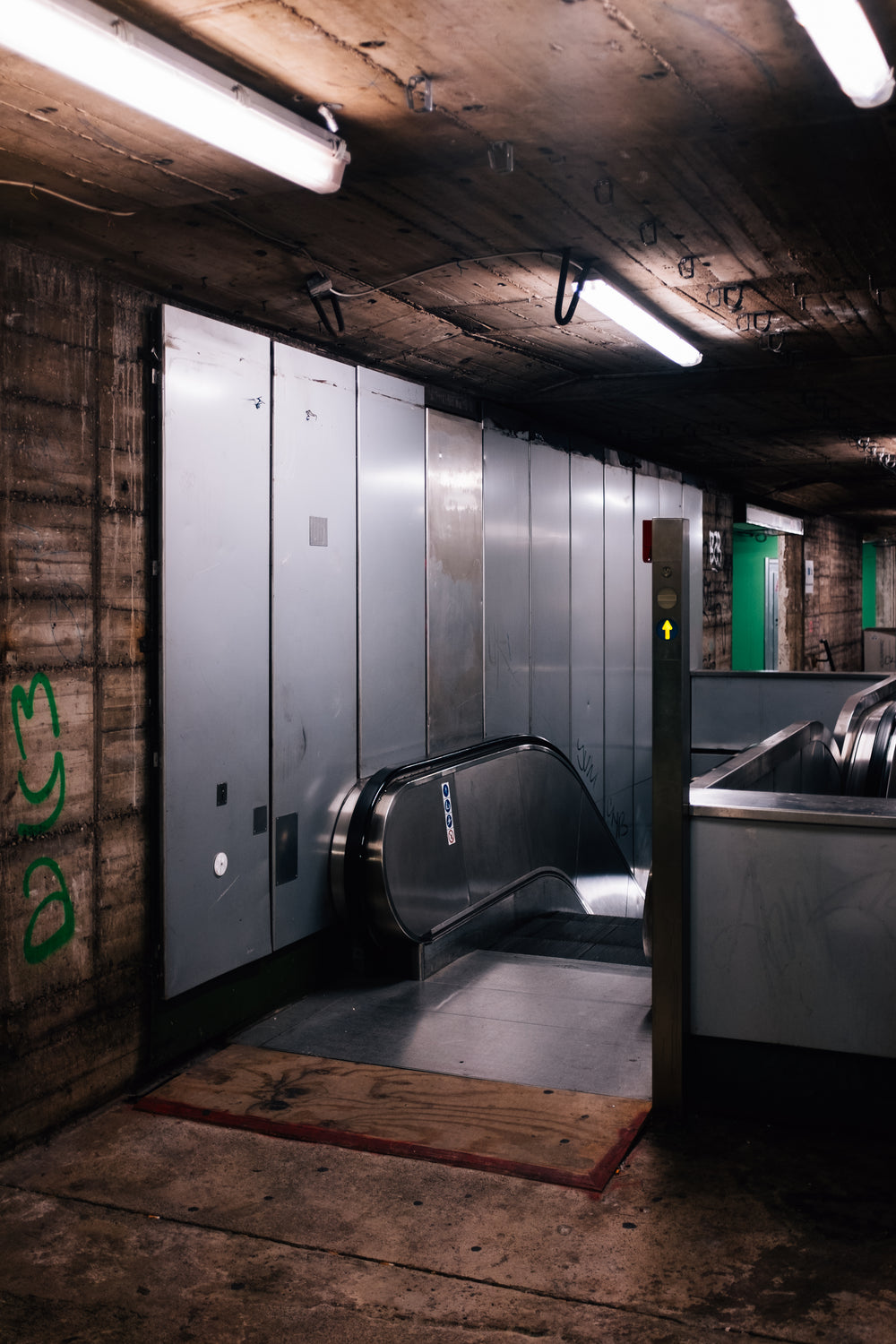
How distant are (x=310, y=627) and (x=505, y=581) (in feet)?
7.74

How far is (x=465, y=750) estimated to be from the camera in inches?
250

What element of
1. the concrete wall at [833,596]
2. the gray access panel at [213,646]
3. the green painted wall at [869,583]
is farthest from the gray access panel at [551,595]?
the green painted wall at [869,583]

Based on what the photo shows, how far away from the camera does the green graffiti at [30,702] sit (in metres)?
3.70

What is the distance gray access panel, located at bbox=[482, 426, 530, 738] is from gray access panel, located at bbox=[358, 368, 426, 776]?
91cm

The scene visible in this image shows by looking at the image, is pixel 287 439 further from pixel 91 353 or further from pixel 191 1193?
pixel 191 1193

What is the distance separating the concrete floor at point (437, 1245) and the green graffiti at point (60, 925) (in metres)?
0.63

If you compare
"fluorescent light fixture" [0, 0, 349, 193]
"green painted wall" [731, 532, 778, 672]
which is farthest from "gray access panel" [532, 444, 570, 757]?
"green painted wall" [731, 532, 778, 672]

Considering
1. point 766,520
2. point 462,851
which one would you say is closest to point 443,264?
point 462,851

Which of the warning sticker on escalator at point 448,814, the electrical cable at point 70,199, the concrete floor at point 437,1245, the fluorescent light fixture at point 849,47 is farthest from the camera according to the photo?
the warning sticker on escalator at point 448,814

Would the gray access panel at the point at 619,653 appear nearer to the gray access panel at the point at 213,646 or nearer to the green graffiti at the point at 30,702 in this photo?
the gray access panel at the point at 213,646

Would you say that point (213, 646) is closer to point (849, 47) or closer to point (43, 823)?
point (43, 823)

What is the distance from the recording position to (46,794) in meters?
3.83

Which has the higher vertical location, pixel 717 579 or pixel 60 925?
pixel 717 579

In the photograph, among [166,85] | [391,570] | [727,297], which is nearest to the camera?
[166,85]
